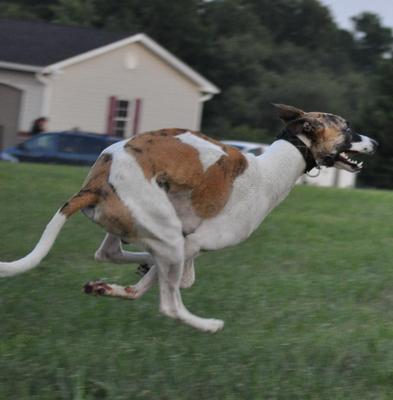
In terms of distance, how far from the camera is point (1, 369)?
5.42 metres

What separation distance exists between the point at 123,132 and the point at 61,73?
2.96m

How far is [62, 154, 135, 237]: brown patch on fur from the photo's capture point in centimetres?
573

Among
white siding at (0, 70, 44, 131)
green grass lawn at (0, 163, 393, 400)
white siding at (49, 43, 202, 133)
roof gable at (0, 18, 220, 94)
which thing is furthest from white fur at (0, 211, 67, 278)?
white siding at (49, 43, 202, 133)

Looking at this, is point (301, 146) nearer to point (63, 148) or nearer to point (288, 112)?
point (288, 112)

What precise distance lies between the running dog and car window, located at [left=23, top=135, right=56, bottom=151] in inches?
643

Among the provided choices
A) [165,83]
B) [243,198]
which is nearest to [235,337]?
[243,198]

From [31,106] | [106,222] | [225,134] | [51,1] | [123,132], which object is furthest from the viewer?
→ [51,1]

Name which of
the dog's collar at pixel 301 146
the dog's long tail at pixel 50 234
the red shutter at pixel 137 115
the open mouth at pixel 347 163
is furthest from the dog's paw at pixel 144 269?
the red shutter at pixel 137 115

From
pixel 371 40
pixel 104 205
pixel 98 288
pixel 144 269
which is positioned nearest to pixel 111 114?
pixel 144 269

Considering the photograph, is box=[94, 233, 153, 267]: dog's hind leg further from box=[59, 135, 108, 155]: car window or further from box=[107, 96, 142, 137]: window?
box=[107, 96, 142, 137]: window

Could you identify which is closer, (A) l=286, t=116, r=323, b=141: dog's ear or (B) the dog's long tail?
(B) the dog's long tail

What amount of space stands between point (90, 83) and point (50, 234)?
23534 millimetres

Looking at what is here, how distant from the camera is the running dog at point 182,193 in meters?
5.74

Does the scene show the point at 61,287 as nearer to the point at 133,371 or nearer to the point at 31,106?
the point at 133,371
